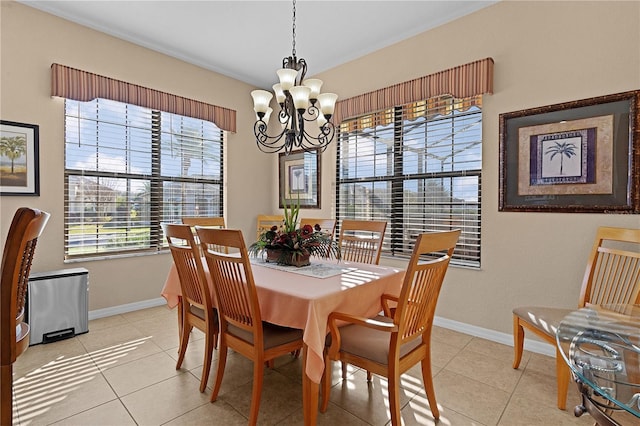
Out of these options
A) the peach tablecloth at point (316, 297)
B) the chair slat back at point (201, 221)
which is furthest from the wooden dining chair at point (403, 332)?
the chair slat back at point (201, 221)

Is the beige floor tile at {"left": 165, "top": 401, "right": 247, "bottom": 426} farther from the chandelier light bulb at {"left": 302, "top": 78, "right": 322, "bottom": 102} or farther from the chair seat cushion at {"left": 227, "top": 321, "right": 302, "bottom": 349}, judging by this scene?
the chandelier light bulb at {"left": 302, "top": 78, "right": 322, "bottom": 102}

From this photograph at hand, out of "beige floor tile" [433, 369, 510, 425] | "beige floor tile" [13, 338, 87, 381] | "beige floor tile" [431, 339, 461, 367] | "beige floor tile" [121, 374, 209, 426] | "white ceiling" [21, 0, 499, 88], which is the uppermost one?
"white ceiling" [21, 0, 499, 88]

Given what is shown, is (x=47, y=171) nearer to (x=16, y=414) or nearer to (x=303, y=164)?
(x=16, y=414)

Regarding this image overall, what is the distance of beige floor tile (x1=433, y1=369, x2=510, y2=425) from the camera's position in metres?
1.83

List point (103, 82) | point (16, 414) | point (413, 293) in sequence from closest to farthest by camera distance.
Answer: point (413, 293)
point (16, 414)
point (103, 82)

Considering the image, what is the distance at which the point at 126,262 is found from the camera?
11.6ft

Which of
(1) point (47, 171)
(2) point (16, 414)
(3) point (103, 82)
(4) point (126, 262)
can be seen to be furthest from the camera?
(4) point (126, 262)

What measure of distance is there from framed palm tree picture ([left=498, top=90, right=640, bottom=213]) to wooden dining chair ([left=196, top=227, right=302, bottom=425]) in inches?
88.6

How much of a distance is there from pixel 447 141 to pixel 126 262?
365 centimetres

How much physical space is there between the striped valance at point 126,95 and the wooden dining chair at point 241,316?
8.06 feet

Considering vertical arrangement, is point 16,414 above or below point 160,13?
below

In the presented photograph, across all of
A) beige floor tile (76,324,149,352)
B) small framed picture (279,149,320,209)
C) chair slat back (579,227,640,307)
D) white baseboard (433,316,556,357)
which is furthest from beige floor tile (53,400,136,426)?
chair slat back (579,227,640,307)

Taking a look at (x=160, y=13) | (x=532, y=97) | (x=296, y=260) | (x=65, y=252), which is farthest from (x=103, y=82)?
(x=532, y=97)

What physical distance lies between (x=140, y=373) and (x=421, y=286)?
203 centimetres
